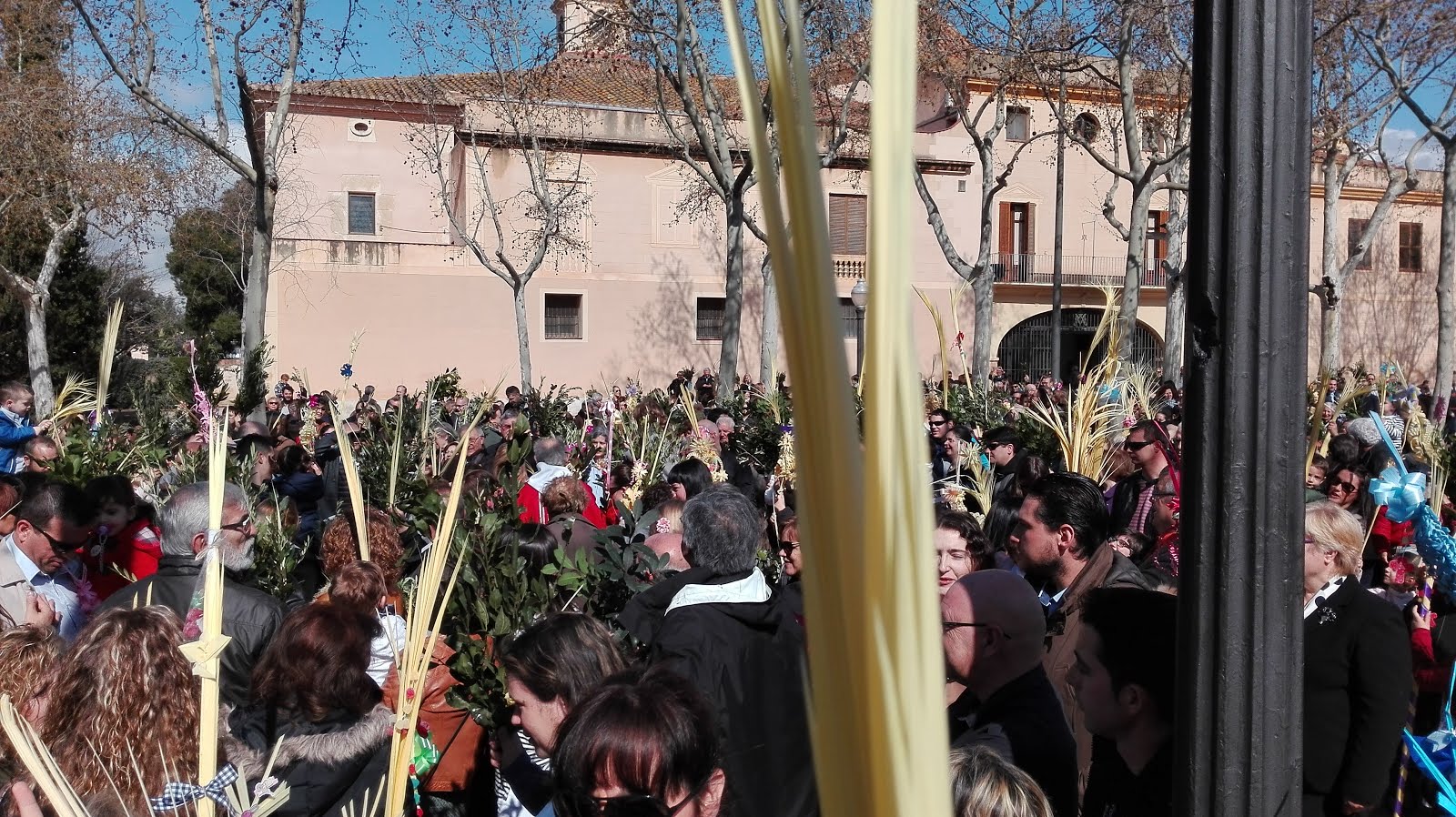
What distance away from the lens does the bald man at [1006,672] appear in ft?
8.46

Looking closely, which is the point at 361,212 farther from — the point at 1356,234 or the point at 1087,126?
the point at 1356,234

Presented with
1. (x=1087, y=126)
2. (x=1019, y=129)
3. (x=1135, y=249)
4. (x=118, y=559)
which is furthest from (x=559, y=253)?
(x=118, y=559)

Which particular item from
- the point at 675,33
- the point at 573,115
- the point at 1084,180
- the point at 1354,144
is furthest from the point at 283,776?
the point at 1084,180

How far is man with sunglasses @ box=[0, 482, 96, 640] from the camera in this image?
160 inches

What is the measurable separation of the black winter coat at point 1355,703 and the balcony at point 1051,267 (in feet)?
108

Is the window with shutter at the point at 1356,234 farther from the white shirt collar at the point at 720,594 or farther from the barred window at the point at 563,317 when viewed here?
the white shirt collar at the point at 720,594

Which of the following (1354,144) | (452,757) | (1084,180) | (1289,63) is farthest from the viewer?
(1084,180)

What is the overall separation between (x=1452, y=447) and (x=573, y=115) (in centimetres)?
2459

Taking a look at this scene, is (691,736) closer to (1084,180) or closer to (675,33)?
(675,33)

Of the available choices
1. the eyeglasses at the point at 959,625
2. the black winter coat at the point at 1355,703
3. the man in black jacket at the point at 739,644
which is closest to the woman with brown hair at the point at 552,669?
the man in black jacket at the point at 739,644

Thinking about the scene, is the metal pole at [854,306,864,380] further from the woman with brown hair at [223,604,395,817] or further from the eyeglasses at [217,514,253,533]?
the eyeglasses at [217,514,253,533]

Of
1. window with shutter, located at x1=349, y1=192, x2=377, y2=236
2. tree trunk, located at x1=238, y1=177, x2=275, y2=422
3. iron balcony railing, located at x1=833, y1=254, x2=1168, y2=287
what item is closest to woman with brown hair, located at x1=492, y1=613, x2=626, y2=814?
tree trunk, located at x1=238, y1=177, x2=275, y2=422

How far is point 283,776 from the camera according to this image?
2695 mm

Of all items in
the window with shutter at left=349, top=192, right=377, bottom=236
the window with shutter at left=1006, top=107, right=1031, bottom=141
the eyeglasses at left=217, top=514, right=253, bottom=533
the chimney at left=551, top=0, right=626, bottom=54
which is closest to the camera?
the eyeglasses at left=217, top=514, right=253, bottom=533
